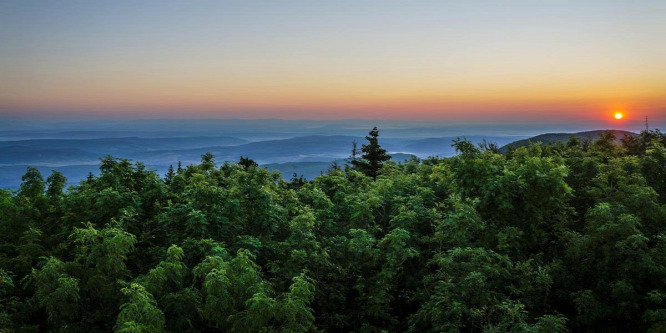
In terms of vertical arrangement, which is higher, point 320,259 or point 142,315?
point 142,315

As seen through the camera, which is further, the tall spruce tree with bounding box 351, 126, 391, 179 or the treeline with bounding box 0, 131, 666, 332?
the tall spruce tree with bounding box 351, 126, 391, 179

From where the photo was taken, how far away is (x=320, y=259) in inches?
551

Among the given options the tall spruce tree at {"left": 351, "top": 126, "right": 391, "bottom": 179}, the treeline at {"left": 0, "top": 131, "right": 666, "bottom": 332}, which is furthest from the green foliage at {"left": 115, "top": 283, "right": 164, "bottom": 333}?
the tall spruce tree at {"left": 351, "top": 126, "right": 391, "bottom": 179}

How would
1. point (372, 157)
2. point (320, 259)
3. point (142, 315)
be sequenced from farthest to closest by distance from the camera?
point (372, 157)
point (320, 259)
point (142, 315)

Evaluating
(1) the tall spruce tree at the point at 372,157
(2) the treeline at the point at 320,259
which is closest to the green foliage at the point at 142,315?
(2) the treeline at the point at 320,259

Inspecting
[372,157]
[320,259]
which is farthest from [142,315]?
[372,157]

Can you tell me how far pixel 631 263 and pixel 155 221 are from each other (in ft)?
52.9

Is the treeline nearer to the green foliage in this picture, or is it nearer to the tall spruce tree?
the green foliage

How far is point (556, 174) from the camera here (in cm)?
1573

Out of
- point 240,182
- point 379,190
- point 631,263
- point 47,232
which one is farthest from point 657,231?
point 47,232

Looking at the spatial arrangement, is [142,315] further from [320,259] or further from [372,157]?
[372,157]

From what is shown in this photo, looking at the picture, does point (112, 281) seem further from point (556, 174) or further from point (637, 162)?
point (637, 162)

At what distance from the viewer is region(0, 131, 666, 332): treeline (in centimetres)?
1052

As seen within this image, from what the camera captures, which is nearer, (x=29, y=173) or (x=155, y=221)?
(x=155, y=221)
